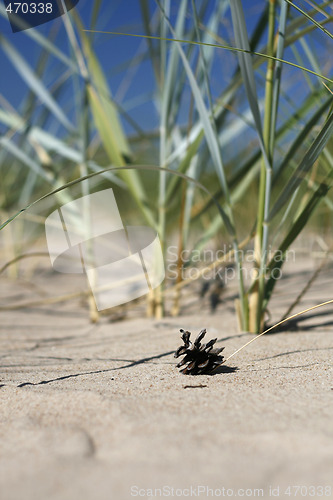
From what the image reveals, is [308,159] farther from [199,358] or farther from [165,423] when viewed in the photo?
[165,423]

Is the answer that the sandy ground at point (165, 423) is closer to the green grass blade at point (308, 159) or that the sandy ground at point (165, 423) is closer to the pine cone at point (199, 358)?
the pine cone at point (199, 358)

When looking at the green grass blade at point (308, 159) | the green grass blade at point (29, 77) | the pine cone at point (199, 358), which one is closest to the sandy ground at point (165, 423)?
the pine cone at point (199, 358)

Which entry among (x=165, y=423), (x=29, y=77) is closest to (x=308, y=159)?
(x=165, y=423)

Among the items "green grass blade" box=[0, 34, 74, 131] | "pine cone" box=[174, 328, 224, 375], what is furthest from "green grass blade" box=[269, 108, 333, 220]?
"green grass blade" box=[0, 34, 74, 131]

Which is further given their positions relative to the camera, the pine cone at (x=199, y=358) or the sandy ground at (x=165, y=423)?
the pine cone at (x=199, y=358)

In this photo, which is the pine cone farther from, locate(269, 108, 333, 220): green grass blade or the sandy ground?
locate(269, 108, 333, 220): green grass blade

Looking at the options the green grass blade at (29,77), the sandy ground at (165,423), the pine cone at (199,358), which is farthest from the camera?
the green grass blade at (29,77)

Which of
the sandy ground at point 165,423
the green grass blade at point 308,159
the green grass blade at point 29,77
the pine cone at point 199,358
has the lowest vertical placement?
the sandy ground at point 165,423

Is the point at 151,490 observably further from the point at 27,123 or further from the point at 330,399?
the point at 27,123
